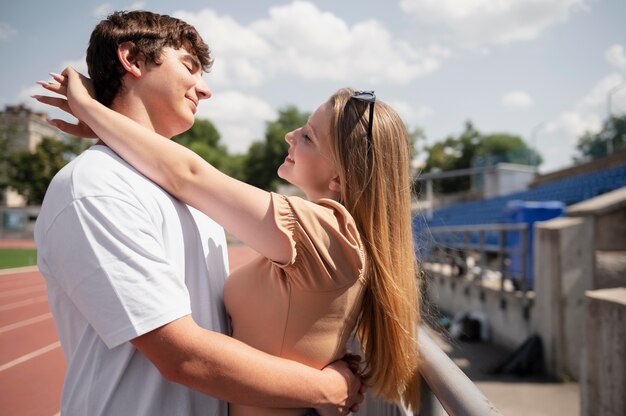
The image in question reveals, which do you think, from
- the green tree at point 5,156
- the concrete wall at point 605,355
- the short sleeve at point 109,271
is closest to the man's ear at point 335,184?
A: the short sleeve at point 109,271

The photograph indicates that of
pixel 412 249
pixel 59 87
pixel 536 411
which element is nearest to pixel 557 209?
pixel 536 411

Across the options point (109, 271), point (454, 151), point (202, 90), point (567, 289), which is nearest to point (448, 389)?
point (109, 271)

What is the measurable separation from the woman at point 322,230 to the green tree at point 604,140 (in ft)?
57.6

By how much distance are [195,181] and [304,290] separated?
0.40m

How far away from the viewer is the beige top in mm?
1186

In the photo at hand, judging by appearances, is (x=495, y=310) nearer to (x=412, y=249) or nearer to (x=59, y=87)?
(x=412, y=249)

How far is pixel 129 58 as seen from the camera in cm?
146

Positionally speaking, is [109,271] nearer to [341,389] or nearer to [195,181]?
[195,181]

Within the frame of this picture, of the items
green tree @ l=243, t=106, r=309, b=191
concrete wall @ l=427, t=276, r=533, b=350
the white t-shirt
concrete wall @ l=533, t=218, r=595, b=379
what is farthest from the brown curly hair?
green tree @ l=243, t=106, r=309, b=191

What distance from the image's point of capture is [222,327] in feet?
4.61

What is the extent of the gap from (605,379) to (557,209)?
6.61 m

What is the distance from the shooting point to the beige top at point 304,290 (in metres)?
1.19

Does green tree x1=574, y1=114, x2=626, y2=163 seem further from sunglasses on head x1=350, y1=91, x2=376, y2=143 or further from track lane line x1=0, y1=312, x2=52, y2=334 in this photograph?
track lane line x1=0, y1=312, x2=52, y2=334

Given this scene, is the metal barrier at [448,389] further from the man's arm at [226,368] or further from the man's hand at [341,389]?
the man's arm at [226,368]
